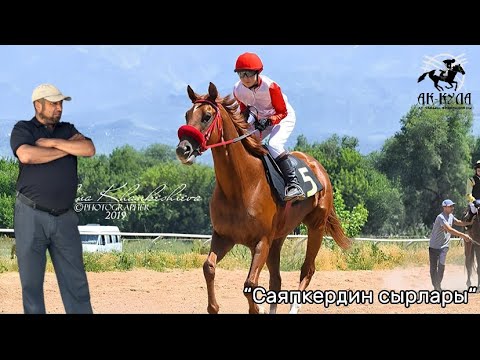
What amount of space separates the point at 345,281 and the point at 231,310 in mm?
2519

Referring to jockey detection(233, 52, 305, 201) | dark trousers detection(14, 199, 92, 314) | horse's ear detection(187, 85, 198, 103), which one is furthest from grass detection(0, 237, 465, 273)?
dark trousers detection(14, 199, 92, 314)

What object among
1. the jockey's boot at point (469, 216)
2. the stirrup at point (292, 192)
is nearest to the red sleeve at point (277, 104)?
the stirrup at point (292, 192)

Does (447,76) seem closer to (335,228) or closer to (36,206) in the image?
(335,228)

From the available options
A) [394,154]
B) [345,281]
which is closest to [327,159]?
[394,154]

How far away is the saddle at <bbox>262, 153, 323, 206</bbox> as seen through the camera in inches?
352

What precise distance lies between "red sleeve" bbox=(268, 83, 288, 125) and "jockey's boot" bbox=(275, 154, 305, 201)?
0.40m

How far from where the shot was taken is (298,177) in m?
9.51

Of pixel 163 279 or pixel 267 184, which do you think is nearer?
pixel 267 184

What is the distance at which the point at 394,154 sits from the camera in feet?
46.5

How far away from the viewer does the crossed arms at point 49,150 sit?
7137 millimetres

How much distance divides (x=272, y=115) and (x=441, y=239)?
10.4ft

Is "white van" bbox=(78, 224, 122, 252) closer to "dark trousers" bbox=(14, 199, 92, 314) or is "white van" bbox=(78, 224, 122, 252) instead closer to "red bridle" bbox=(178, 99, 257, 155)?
"red bridle" bbox=(178, 99, 257, 155)

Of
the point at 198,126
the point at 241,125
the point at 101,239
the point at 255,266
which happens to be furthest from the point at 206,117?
the point at 101,239

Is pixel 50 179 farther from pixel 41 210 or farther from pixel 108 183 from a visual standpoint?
pixel 108 183
